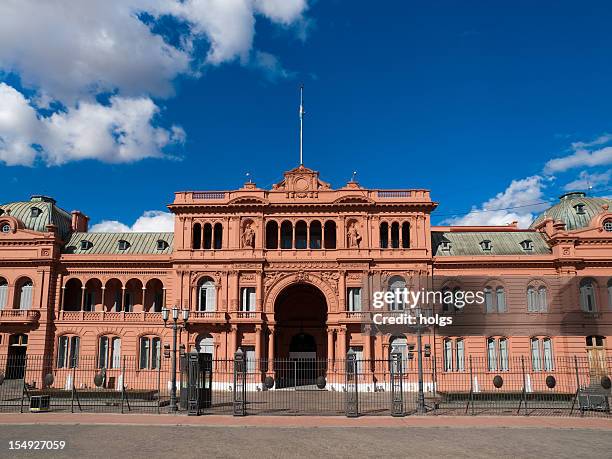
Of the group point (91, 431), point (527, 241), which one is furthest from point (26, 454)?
point (527, 241)

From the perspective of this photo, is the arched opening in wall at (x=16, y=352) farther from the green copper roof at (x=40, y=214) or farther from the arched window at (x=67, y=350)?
the green copper roof at (x=40, y=214)

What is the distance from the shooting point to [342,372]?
4825 centimetres

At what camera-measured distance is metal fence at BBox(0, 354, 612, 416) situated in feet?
109

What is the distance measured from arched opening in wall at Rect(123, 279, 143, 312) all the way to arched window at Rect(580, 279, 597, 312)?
41.1 m

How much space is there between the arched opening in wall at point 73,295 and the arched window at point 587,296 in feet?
155

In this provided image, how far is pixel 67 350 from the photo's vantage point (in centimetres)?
5166

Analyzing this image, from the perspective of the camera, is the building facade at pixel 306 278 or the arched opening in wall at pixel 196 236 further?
the arched opening in wall at pixel 196 236

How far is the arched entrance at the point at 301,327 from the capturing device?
56.3m

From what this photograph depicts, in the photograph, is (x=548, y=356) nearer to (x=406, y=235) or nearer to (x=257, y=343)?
(x=406, y=235)

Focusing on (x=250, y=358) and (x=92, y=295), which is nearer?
(x=250, y=358)

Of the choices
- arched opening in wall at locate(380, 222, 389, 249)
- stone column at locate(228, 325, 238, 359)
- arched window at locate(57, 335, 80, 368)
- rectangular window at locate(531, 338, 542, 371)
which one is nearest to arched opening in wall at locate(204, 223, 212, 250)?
stone column at locate(228, 325, 238, 359)

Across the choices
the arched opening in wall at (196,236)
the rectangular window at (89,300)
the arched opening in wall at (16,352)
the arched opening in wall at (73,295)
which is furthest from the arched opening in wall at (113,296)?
the arched opening in wall at (196,236)

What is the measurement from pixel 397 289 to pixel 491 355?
10.3 m

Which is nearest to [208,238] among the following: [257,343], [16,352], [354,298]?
[257,343]
